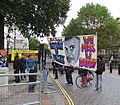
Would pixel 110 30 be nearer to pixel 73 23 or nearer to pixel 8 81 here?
pixel 73 23

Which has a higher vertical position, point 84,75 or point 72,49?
point 72,49

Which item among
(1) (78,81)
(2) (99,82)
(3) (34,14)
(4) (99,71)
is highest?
(3) (34,14)

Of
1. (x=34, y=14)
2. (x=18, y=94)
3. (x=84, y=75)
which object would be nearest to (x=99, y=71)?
(x=84, y=75)

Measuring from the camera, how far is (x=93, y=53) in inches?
774

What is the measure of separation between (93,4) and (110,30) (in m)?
8.30

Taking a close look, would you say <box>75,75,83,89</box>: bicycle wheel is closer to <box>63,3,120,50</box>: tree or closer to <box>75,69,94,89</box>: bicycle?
<box>75,69,94,89</box>: bicycle

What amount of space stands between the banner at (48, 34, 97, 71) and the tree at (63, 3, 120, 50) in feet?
241

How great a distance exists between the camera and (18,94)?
9.75m

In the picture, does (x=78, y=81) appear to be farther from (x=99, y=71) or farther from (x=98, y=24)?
(x=98, y=24)

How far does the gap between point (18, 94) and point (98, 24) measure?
89.7 metres

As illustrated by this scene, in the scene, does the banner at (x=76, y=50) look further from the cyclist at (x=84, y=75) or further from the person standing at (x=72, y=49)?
the cyclist at (x=84, y=75)

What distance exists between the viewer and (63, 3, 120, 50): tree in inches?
3772

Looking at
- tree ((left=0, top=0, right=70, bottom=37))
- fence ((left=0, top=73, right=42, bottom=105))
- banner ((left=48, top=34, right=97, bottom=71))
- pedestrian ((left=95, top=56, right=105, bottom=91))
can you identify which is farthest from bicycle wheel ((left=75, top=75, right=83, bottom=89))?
fence ((left=0, top=73, right=42, bottom=105))

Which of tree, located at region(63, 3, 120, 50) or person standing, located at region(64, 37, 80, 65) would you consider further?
tree, located at region(63, 3, 120, 50)
